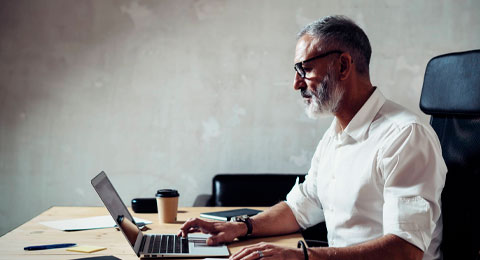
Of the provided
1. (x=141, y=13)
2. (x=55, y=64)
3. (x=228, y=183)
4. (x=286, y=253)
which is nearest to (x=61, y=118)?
(x=55, y=64)

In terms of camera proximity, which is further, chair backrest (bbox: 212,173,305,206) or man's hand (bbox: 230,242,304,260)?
chair backrest (bbox: 212,173,305,206)

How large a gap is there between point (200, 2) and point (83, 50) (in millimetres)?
797

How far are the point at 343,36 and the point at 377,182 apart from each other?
0.52m

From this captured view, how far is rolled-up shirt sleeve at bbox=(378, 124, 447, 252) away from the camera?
4.32 feet

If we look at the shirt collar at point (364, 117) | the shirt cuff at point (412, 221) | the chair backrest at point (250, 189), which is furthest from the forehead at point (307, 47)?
the chair backrest at point (250, 189)

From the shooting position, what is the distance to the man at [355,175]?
4.32 feet

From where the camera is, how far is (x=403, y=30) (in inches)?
123

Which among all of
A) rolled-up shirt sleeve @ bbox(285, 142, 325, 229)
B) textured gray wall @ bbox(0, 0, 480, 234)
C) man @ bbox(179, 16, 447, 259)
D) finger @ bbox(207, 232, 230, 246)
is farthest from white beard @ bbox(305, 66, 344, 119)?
textured gray wall @ bbox(0, 0, 480, 234)

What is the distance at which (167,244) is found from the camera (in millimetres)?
1484

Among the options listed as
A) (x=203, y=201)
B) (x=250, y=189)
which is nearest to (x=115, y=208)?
(x=203, y=201)

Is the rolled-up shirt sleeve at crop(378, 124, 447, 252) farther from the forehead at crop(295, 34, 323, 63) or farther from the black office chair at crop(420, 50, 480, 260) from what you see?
the forehead at crop(295, 34, 323, 63)

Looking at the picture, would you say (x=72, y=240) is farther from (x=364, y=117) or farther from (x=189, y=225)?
(x=364, y=117)

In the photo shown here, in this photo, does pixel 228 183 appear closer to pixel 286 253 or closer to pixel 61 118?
pixel 61 118

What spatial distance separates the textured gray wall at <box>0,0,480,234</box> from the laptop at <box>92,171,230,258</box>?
5.10 feet
